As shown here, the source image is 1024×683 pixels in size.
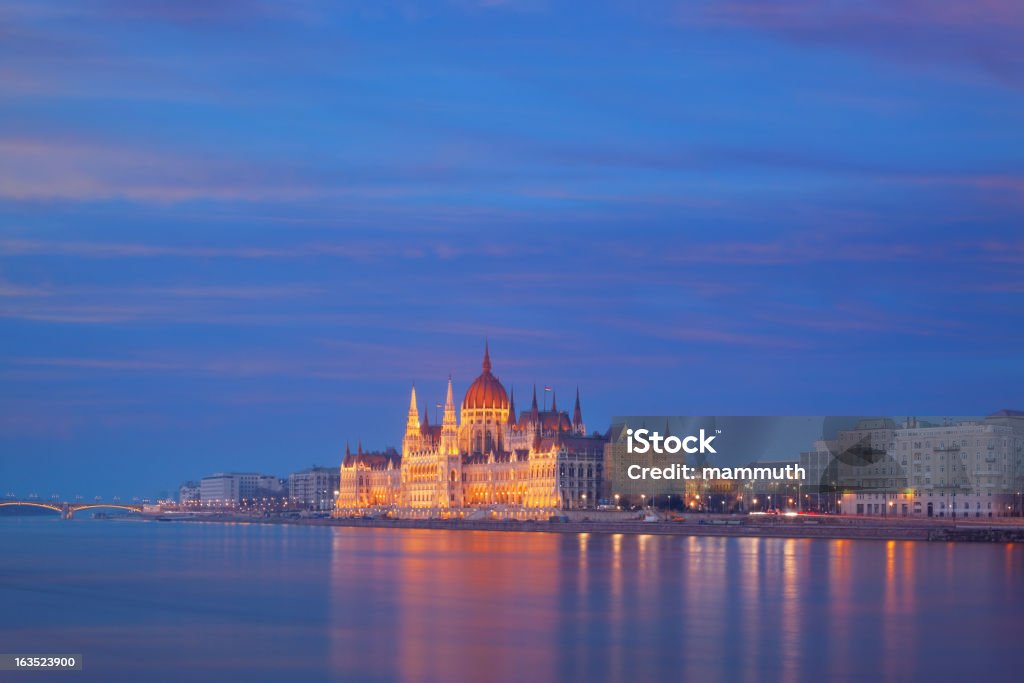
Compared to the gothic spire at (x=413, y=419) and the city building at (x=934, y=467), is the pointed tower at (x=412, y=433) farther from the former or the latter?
the city building at (x=934, y=467)

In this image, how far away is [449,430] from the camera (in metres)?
160

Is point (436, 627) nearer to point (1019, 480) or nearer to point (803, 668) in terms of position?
point (803, 668)

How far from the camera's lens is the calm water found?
101 ft

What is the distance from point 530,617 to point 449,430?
393 feet

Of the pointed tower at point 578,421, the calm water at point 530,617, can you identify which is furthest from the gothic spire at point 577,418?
the calm water at point 530,617

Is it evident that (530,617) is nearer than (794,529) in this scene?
Yes

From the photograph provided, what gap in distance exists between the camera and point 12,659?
1245 inches

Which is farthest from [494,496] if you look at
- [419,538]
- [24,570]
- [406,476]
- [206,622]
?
[206,622]

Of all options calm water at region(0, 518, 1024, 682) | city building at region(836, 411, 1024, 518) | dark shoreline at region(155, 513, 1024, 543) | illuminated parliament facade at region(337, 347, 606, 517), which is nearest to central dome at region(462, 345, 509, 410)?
illuminated parliament facade at region(337, 347, 606, 517)

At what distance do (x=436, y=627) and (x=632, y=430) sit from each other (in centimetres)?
9130

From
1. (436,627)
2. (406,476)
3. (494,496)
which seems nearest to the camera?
(436,627)

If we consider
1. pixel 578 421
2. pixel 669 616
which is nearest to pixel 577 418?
pixel 578 421

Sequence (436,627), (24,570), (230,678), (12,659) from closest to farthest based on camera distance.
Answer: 1. (230,678)
2. (12,659)
3. (436,627)
4. (24,570)

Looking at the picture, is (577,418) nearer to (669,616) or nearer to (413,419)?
(413,419)
